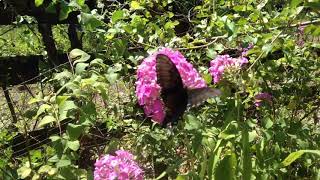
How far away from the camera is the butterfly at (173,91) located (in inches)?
72.0

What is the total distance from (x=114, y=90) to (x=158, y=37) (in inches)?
45.0

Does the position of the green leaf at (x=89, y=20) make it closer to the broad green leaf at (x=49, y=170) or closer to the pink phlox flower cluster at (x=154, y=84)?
the pink phlox flower cluster at (x=154, y=84)

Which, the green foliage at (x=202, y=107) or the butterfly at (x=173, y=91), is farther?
the green foliage at (x=202, y=107)

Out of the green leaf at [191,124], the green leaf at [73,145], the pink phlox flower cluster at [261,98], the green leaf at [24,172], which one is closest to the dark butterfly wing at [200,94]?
the green leaf at [191,124]

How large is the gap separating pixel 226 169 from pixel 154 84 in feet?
1.48

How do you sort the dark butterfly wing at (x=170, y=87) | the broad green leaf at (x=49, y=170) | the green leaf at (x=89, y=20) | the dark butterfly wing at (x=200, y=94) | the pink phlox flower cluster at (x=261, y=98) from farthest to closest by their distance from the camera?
the pink phlox flower cluster at (x=261, y=98)
the green leaf at (x=89, y=20)
the broad green leaf at (x=49, y=170)
the dark butterfly wing at (x=170, y=87)
the dark butterfly wing at (x=200, y=94)

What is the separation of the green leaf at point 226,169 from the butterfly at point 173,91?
0.27 m

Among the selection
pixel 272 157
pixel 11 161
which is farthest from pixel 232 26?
pixel 11 161

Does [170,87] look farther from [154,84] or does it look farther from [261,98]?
[261,98]

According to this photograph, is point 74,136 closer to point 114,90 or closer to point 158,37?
point 158,37

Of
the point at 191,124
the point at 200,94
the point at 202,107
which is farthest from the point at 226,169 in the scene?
the point at 202,107

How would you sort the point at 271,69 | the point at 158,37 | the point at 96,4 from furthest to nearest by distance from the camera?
the point at 96,4 → the point at 271,69 → the point at 158,37

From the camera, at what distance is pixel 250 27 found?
9.05ft

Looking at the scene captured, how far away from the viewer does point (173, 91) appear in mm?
1879
